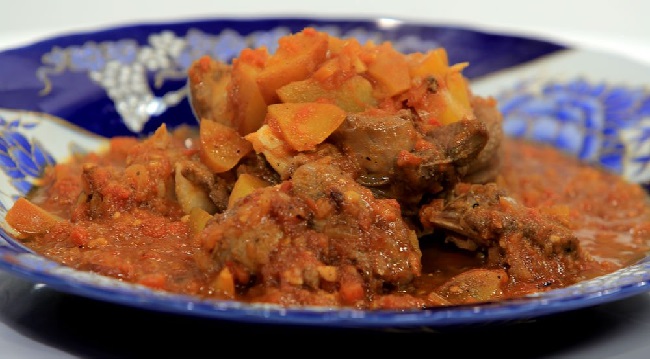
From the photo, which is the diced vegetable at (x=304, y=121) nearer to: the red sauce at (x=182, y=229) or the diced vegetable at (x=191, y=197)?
the diced vegetable at (x=191, y=197)

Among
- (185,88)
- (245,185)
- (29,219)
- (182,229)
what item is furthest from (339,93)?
(185,88)

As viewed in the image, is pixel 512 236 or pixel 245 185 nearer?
pixel 512 236

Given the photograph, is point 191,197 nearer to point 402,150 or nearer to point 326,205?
point 326,205

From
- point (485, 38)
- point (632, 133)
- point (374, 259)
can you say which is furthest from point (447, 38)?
point (374, 259)

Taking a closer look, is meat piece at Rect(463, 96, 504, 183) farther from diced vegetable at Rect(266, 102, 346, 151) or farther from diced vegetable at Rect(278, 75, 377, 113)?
diced vegetable at Rect(266, 102, 346, 151)

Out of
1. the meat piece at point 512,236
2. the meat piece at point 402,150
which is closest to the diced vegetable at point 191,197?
the meat piece at point 402,150

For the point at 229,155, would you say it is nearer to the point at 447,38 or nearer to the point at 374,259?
the point at 374,259
